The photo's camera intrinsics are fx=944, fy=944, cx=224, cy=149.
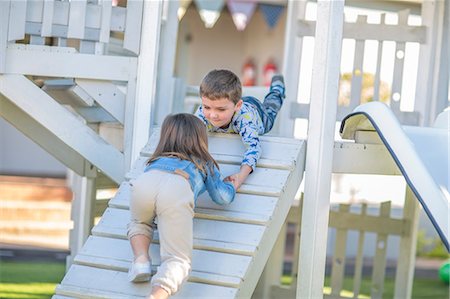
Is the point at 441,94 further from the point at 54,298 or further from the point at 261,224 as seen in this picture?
the point at 54,298

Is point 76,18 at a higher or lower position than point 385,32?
lower

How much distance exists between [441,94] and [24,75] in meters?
3.32

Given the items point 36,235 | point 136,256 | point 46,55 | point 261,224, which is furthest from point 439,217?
point 36,235

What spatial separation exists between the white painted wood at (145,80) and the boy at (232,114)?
53 centimetres

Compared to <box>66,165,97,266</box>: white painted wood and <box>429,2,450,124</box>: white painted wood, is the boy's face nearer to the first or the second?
<box>66,165,97,266</box>: white painted wood

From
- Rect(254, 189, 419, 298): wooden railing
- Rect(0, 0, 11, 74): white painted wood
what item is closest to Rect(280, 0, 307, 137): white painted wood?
Rect(254, 189, 419, 298): wooden railing

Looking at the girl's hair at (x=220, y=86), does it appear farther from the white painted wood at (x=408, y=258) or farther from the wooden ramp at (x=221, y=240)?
the white painted wood at (x=408, y=258)

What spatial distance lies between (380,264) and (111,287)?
373cm

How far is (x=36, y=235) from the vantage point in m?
11.3

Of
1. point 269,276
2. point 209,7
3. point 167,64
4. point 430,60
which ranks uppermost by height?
point 209,7

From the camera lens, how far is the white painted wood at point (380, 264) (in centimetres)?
775

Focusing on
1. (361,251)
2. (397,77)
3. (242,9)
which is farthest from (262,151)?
(242,9)

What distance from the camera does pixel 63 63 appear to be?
5785 millimetres

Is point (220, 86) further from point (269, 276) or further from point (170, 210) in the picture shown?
point (269, 276)
